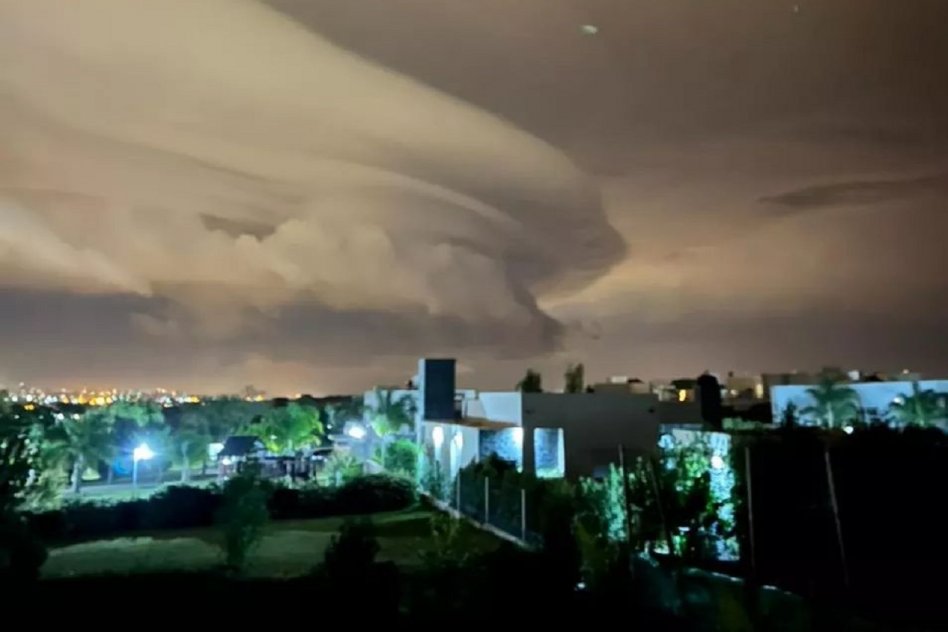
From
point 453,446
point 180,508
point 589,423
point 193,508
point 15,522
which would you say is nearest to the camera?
point 15,522

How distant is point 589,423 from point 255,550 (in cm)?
1295

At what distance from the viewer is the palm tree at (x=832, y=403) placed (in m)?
27.7

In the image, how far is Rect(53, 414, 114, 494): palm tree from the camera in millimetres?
29859

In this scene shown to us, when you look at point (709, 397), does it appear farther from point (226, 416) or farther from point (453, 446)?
point (226, 416)

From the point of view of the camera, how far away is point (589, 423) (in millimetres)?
24312

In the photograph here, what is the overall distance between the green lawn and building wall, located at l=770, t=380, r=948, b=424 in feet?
44.1

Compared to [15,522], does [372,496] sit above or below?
below

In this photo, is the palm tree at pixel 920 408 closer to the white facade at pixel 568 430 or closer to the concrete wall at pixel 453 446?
the white facade at pixel 568 430

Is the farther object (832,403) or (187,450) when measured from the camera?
(187,450)

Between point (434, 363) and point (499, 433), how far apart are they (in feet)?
20.0

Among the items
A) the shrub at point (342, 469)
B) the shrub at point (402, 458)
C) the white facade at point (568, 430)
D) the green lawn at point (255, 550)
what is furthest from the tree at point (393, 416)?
the green lawn at point (255, 550)

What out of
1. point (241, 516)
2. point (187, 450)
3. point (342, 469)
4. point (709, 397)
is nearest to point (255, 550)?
point (241, 516)

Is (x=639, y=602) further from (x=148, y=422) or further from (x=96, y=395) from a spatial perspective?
(x=96, y=395)

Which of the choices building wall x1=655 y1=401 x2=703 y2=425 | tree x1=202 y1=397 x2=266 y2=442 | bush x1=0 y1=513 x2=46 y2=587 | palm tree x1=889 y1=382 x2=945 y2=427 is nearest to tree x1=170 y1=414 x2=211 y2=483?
tree x1=202 y1=397 x2=266 y2=442
